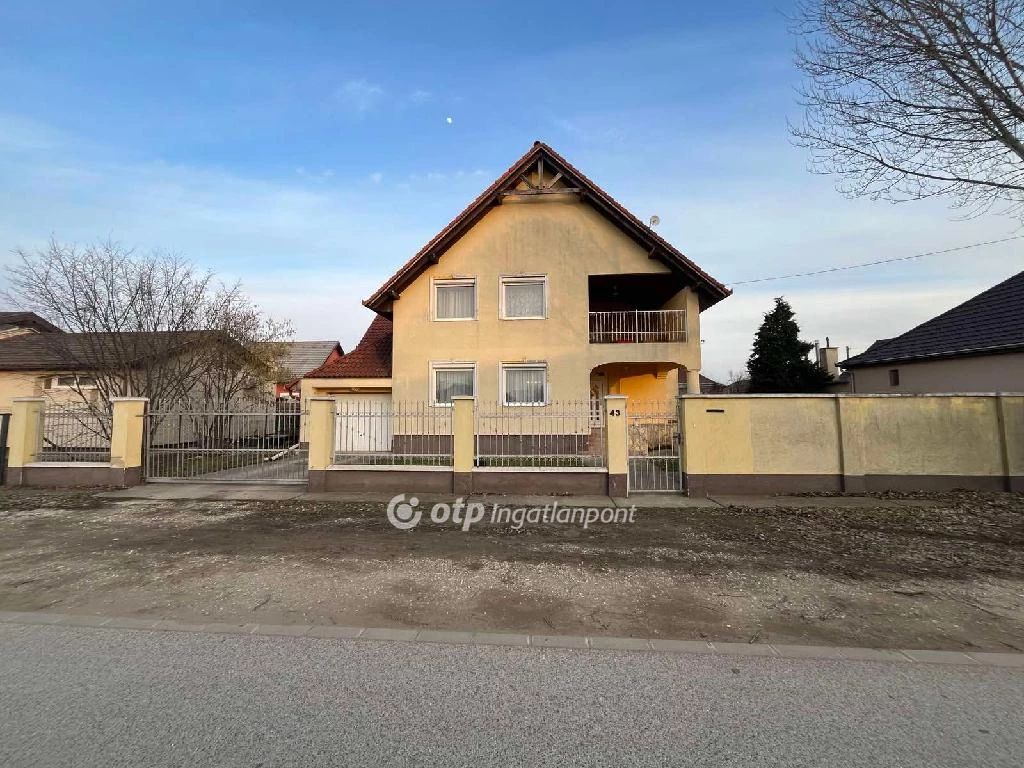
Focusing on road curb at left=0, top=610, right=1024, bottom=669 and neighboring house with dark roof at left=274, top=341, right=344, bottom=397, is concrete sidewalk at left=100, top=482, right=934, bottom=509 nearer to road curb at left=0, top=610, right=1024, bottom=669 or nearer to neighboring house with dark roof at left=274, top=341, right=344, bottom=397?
road curb at left=0, top=610, right=1024, bottom=669

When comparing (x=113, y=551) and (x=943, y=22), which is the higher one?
(x=943, y=22)

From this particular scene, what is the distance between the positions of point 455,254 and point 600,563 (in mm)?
11912

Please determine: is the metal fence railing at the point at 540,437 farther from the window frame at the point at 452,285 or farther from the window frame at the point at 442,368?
the window frame at the point at 452,285

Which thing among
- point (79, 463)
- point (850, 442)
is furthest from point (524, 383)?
point (79, 463)

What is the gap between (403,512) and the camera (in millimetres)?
8750

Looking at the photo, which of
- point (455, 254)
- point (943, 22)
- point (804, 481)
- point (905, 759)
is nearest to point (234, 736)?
point (905, 759)

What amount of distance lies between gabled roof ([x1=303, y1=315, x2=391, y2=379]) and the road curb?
1221 cm

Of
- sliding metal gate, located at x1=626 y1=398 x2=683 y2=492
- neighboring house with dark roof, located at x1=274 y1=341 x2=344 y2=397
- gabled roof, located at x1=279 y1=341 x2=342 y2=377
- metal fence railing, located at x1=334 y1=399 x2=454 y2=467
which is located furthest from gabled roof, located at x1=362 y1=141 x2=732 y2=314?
gabled roof, located at x1=279 y1=341 x2=342 y2=377

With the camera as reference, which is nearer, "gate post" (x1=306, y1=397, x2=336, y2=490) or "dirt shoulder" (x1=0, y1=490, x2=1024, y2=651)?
"dirt shoulder" (x1=0, y1=490, x2=1024, y2=651)

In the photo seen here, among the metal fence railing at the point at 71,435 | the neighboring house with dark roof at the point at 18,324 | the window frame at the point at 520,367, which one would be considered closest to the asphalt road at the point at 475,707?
the metal fence railing at the point at 71,435

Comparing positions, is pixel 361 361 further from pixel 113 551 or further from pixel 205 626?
pixel 205 626

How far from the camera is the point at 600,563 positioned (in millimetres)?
5957

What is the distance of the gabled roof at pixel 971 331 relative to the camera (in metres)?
14.1

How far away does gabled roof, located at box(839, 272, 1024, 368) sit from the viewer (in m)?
14.1
